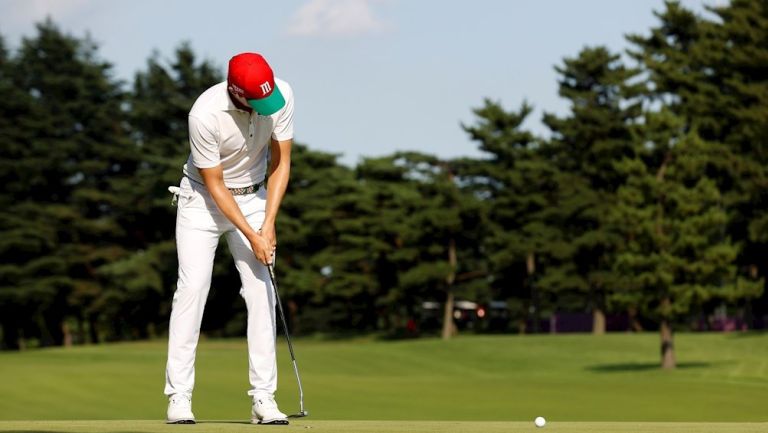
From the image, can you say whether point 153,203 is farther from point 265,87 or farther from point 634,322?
point 265,87

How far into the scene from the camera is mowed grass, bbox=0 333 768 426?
20516 millimetres

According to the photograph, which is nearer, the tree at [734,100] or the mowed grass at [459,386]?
the mowed grass at [459,386]

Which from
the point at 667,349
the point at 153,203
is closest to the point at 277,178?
the point at 667,349

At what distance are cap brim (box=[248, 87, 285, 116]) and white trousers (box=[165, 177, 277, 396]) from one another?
0.82 metres

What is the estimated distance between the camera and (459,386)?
29469 mm

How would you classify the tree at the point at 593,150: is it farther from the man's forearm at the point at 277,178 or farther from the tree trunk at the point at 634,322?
the man's forearm at the point at 277,178

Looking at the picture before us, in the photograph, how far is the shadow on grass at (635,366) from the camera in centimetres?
3756

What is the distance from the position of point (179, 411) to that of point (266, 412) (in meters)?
0.56

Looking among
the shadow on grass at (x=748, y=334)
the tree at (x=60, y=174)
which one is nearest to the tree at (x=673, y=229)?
the shadow on grass at (x=748, y=334)

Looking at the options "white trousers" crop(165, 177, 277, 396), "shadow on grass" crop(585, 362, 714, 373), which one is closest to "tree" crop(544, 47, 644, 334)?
"shadow on grass" crop(585, 362, 714, 373)

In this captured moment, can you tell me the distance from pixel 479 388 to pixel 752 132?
30071 millimetres

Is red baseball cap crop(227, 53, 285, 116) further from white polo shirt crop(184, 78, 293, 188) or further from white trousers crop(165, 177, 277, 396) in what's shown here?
white trousers crop(165, 177, 277, 396)

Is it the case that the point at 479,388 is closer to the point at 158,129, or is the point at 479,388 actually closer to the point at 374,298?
the point at 374,298

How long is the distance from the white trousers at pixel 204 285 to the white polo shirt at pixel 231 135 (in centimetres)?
18
